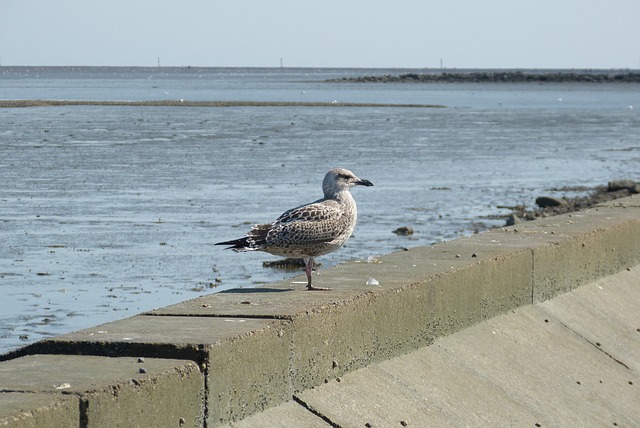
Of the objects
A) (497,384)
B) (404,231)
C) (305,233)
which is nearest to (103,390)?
(305,233)

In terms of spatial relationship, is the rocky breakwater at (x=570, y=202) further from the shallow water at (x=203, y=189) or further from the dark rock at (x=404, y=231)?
the dark rock at (x=404, y=231)

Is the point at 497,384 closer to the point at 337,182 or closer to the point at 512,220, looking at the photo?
the point at 337,182

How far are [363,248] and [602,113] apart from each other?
63.3 metres

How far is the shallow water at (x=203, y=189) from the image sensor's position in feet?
49.0

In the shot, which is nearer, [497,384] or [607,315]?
[497,384]

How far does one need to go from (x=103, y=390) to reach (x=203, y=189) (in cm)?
2148

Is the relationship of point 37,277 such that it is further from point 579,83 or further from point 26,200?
point 579,83

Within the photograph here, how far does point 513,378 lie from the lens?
731 cm

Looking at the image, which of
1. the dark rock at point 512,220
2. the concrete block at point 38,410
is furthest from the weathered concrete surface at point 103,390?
the dark rock at point 512,220

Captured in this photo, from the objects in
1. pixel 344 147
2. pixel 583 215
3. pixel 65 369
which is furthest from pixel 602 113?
pixel 65 369

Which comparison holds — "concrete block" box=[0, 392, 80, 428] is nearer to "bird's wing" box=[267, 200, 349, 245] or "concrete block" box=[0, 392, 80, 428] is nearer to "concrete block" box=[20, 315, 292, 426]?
"concrete block" box=[20, 315, 292, 426]

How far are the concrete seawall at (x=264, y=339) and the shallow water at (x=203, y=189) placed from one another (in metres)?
5.07

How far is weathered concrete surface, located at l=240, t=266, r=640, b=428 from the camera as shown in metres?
6.12

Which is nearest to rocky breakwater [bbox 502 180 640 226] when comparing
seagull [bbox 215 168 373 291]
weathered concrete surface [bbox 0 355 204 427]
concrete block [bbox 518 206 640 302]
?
concrete block [bbox 518 206 640 302]
